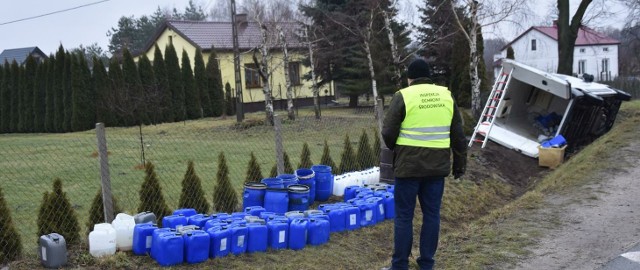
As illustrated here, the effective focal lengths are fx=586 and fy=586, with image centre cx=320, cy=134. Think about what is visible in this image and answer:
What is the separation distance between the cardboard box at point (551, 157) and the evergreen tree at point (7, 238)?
1167 centimetres

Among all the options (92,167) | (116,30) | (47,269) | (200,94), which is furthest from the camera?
(116,30)

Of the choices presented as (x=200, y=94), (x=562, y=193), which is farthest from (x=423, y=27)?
(x=562, y=193)

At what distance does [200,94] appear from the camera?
3231 centimetres

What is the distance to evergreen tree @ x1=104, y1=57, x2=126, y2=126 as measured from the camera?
87.6 feet

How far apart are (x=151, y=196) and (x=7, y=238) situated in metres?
1.66

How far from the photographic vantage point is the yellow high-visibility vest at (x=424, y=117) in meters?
5.04

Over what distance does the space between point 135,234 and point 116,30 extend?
2673 inches

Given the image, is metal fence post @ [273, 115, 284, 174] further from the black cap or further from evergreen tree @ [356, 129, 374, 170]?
the black cap

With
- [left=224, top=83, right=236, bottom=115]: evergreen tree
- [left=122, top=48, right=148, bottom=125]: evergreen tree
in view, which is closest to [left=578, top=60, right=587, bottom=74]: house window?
[left=224, top=83, right=236, bottom=115]: evergreen tree

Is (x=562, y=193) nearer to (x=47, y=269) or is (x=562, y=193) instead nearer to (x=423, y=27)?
(x=47, y=269)

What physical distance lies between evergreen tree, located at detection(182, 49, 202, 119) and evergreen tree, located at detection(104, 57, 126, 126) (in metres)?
3.52

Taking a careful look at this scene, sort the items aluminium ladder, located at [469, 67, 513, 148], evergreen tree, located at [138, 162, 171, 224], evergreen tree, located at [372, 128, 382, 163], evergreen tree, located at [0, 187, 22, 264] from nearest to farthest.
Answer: evergreen tree, located at [0, 187, 22, 264]
evergreen tree, located at [138, 162, 171, 224]
evergreen tree, located at [372, 128, 382, 163]
aluminium ladder, located at [469, 67, 513, 148]

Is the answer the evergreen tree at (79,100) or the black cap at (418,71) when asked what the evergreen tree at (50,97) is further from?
the black cap at (418,71)

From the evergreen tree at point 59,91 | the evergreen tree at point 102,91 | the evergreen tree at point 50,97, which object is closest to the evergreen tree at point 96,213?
the evergreen tree at point 102,91
